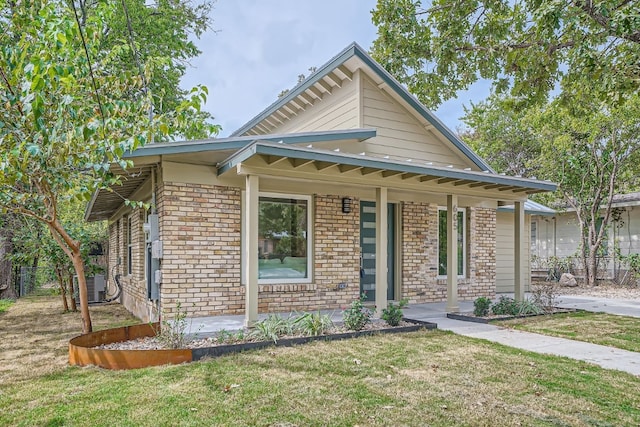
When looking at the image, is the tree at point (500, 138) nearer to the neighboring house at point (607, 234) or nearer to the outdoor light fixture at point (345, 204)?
the neighboring house at point (607, 234)

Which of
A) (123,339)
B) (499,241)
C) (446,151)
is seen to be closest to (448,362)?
(123,339)

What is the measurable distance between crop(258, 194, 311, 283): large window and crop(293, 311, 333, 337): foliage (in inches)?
72.8

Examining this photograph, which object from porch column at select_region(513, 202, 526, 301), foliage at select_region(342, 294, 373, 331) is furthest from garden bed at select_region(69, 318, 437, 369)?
porch column at select_region(513, 202, 526, 301)

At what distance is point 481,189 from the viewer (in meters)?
8.83

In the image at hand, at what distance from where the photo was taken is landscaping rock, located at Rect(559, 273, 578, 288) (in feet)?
51.6

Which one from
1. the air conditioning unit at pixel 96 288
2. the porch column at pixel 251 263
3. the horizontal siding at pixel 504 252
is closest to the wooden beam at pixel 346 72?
the porch column at pixel 251 263

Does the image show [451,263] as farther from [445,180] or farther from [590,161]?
[590,161]

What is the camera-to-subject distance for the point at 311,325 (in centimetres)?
619

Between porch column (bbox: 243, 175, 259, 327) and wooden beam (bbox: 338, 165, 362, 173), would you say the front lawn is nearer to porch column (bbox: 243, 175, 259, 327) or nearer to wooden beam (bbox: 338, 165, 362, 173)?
porch column (bbox: 243, 175, 259, 327)

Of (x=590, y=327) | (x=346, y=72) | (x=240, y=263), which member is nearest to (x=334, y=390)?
(x=240, y=263)

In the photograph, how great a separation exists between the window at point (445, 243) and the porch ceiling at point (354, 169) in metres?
1.64

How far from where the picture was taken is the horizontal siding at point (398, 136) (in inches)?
358

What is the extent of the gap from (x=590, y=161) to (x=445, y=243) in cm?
875

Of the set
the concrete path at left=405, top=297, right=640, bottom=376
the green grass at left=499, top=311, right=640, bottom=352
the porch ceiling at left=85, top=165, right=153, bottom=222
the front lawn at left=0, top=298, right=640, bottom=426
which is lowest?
the green grass at left=499, top=311, right=640, bottom=352
